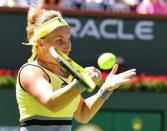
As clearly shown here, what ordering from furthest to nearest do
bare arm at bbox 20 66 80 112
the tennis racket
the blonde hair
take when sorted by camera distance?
1. the blonde hair
2. bare arm at bbox 20 66 80 112
3. the tennis racket

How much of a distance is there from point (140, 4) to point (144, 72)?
119 centimetres

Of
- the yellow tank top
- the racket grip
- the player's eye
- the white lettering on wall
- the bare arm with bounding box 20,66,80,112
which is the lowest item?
the white lettering on wall

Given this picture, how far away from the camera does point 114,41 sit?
9414mm

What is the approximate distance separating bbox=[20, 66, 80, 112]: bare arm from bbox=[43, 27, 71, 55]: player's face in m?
0.17

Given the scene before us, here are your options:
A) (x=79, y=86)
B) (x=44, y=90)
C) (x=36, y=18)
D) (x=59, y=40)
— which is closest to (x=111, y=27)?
(x=36, y=18)

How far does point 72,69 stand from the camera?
340 centimetres

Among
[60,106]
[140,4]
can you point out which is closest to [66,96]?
[60,106]

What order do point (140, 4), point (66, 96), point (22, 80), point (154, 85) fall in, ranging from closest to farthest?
point (66, 96)
point (22, 80)
point (154, 85)
point (140, 4)

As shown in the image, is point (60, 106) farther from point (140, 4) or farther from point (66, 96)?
point (140, 4)

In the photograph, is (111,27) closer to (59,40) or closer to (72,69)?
(59,40)

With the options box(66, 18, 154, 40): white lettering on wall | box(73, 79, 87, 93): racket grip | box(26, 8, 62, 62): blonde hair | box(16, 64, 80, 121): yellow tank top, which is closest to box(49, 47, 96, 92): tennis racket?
box(73, 79, 87, 93): racket grip

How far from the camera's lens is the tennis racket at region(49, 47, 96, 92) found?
11.0 feet

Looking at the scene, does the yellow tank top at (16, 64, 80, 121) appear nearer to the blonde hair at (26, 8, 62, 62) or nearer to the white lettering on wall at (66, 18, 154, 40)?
the blonde hair at (26, 8, 62, 62)

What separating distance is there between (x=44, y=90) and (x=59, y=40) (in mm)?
339
